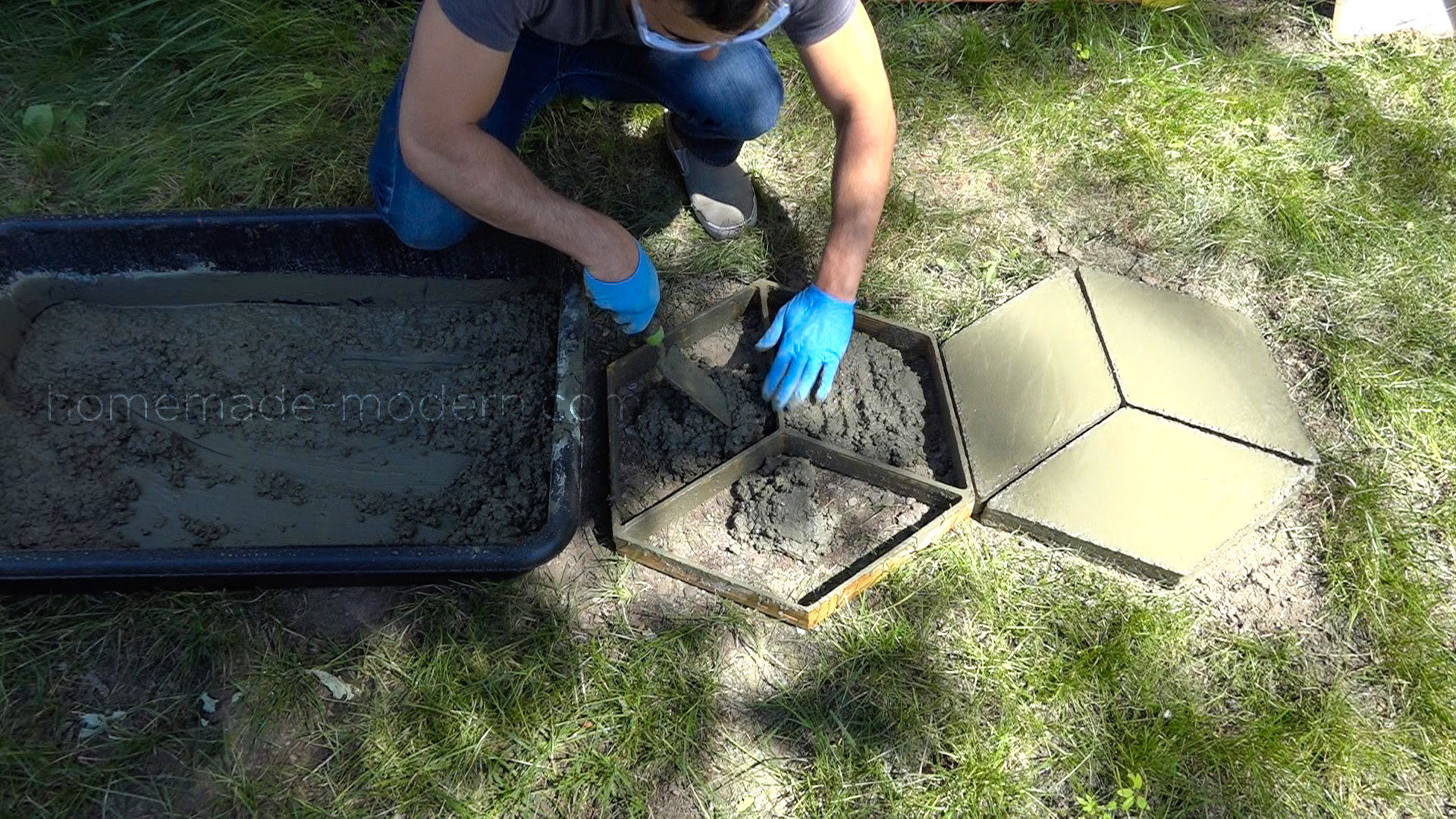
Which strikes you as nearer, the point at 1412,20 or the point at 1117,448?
the point at 1117,448

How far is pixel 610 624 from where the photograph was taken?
73.5 inches

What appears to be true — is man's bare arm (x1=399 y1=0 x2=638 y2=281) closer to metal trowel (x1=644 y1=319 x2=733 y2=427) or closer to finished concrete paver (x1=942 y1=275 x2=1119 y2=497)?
metal trowel (x1=644 y1=319 x2=733 y2=427)

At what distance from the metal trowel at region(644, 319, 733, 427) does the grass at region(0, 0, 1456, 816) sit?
15.8 inches

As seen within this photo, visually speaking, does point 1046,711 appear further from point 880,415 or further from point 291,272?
point 291,272

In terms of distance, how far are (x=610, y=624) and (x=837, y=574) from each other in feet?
1.59

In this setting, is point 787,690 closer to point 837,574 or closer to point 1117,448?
point 837,574

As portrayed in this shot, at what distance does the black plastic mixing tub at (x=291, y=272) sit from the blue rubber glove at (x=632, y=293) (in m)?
0.10

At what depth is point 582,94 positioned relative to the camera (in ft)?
7.17

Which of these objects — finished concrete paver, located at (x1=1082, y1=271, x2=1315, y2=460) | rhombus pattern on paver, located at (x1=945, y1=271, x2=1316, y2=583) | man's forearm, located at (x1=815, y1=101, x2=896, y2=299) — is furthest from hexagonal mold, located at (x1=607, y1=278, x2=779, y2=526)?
finished concrete paver, located at (x1=1082, y1=271, x2=1315, y2=460)

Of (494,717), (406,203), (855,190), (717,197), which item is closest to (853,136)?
(855,190)

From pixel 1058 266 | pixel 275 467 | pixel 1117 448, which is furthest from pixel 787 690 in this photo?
pixel 1058 266

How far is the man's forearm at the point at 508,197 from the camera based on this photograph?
167 centimetres

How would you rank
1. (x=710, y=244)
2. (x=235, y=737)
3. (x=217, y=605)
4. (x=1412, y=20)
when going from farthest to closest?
(x=1412, y=20)
(x=710, y=244)
(x=217, y=605)
(x=235, y=737)

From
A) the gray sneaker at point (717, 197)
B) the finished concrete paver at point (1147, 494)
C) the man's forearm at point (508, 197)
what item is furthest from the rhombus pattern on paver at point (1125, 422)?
the man's forearm at point (508, 197)
